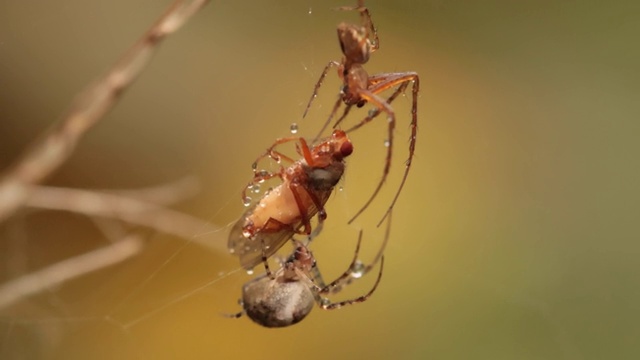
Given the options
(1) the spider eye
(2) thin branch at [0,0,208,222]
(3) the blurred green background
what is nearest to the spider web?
(3) the blurred green background

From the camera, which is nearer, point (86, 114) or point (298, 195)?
point (86, 114)

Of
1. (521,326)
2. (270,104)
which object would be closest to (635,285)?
(521,326)

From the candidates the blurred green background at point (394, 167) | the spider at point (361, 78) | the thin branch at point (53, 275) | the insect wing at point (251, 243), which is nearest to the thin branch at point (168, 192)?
the blurred green background at point (394, 167)

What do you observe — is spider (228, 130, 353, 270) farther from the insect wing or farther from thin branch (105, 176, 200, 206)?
thin branch (105, 176, 200, 206)

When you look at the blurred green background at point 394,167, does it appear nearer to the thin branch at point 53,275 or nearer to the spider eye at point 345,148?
the thin branch at point 53,275

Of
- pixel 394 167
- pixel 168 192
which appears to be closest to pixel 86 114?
pixel 168 192

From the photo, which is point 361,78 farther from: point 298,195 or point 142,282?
point 142,282
